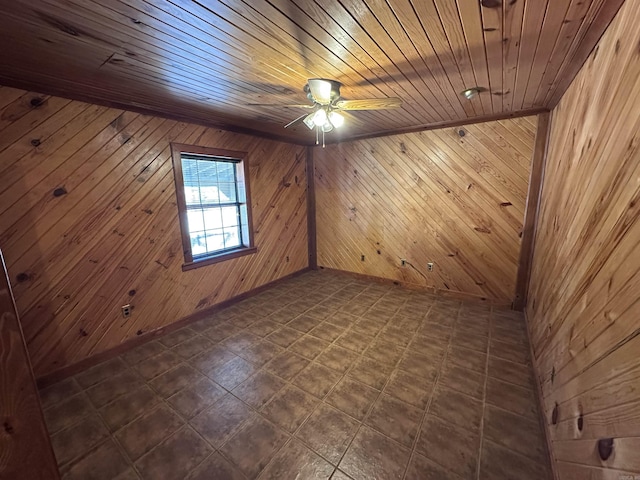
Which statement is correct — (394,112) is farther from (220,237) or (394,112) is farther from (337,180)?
(220,237)

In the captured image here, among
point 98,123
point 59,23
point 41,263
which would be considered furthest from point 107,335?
point 59,23

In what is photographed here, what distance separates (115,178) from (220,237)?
1.38m

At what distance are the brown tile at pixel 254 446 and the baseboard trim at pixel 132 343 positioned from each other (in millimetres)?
1695

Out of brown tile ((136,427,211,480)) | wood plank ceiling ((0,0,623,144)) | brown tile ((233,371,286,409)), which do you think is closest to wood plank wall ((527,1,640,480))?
wood plank ceiling ((0,0,623,144))

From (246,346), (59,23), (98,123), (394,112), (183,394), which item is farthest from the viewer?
(394,112)

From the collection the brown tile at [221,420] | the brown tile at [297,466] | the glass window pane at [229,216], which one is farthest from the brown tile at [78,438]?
the glass window pane at [229,216]

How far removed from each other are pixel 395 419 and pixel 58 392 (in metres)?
2.67

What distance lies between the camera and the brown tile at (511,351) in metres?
2.29

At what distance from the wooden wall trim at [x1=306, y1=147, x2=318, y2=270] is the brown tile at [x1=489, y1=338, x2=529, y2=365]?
3.13 metres

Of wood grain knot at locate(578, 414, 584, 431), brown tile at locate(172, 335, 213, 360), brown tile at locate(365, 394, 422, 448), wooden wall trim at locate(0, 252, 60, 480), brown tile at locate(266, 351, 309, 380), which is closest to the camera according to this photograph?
wooden wall trim at locate(0, 252, 60, 480)

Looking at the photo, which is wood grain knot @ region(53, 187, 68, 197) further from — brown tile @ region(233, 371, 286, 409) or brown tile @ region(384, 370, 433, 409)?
brown tile @ region(384, 370, 433, 409)

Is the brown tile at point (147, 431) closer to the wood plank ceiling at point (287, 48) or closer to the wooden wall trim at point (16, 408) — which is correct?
the wooden wall trim at point (16, 408)

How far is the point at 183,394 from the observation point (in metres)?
1.98

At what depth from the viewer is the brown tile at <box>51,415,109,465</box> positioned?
60.3 inches
